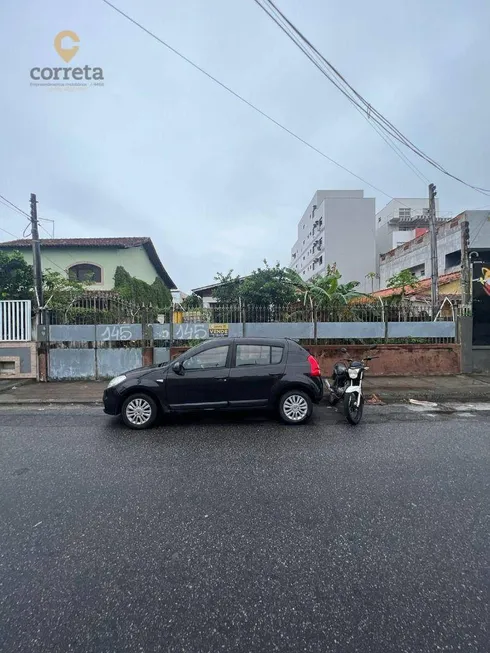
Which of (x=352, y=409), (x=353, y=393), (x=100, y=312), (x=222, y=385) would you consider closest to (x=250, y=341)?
(x=222, y=385)

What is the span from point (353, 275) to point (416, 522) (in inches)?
1692

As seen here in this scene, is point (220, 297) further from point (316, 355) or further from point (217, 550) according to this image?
point (217, 550)

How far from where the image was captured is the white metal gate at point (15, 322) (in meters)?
9.76

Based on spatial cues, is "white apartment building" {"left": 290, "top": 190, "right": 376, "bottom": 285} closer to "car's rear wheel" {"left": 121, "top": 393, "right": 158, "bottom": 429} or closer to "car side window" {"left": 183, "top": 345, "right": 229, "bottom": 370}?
"car side window" {"left": 183, "top": 345, "right": 229, "bottom": 370}

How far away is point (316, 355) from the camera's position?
10.1 meters

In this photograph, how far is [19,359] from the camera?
9703 mm

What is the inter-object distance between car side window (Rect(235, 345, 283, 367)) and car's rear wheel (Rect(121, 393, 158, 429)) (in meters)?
1.59

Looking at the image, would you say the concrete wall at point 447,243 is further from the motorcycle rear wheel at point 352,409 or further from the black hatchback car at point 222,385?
the black hatchback car at point 222,385

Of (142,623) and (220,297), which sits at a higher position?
(220,297)

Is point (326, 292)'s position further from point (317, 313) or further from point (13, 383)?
point (13, 383)

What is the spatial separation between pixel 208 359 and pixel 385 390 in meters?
4.79

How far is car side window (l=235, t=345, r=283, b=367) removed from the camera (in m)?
5.86

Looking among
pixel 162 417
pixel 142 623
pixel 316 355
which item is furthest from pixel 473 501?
pixel 316 355

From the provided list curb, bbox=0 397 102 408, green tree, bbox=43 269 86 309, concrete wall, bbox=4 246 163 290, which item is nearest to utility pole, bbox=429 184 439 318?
curb, bbox=0 397 102 408
